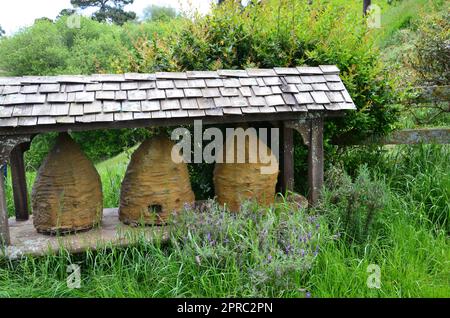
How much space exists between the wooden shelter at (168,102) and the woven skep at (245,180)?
1.27 feet

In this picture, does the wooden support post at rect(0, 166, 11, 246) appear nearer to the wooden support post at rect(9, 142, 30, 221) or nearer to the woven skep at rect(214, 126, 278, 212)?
the wooden support post at rect(9, 142, 30, 221)

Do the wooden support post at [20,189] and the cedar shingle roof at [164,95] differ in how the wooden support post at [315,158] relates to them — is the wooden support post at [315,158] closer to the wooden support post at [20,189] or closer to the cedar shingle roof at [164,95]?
the cedar shingle roof at [164,95]

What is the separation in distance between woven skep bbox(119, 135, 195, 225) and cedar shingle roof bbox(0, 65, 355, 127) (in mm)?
524

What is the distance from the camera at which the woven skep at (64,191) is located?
3.55 metres

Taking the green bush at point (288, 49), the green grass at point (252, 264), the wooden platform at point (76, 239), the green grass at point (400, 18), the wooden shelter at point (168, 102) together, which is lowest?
the green grass at point (252, 264)

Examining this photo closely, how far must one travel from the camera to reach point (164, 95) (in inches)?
137

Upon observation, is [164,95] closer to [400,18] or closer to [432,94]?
[432,94]

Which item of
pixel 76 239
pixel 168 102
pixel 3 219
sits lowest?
pixel 76 239

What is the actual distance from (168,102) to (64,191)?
3.93 ft

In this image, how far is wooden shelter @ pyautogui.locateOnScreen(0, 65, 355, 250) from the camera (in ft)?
10.6

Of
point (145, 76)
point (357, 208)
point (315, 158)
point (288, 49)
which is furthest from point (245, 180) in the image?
point (288, 49)

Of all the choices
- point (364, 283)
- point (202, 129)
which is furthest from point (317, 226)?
point (202, 129)

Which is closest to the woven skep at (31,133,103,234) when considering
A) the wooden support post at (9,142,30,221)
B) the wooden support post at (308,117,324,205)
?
the wooden support post at (9,142,30,221)

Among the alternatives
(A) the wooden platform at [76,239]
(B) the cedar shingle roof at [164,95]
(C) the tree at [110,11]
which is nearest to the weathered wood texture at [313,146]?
(B) the cedar shingle roof at [164,95]
